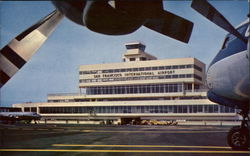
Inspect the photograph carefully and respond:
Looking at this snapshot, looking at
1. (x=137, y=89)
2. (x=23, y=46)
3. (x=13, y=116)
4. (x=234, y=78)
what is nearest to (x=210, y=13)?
(x=23, y=46)

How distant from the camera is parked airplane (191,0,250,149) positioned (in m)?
7.57

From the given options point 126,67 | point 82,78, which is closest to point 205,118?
point 126,67

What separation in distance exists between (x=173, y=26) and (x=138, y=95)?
79.7 metres

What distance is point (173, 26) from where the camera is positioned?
14.7 feet

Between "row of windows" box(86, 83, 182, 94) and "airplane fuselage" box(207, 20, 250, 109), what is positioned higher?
"row of windows" box(86, 83, 182, 94)

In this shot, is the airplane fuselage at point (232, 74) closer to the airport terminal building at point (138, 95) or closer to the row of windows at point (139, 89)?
the airport terminal building at point (138, 95)

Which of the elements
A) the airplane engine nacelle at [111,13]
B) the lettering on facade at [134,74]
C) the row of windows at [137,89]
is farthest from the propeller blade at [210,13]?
the lettering on facade at [134,74]

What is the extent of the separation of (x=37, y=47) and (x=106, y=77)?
276 ft

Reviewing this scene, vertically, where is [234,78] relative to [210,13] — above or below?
below

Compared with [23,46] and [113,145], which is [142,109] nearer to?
[113,145]

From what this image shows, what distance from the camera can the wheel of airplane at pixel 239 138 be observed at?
31.8 feet

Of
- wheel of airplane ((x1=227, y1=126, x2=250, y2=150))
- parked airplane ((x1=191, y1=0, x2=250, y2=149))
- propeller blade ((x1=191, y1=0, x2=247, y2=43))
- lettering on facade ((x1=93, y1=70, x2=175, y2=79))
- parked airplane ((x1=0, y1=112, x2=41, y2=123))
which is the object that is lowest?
parked airplane ((x1=0, y1=112, x2=41, y2=123))

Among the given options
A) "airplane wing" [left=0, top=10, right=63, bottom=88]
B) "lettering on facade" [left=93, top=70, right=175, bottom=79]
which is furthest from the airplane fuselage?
"lettering on facade" [left=93, top=70, right=175, bottom=79]

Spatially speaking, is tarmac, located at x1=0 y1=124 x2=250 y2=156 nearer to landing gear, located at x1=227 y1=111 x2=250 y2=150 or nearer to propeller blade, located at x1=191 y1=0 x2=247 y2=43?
landing gear, located at x1=227 y1=111 x2=250 y2=150
